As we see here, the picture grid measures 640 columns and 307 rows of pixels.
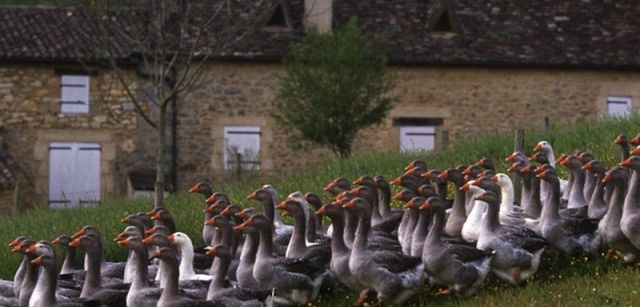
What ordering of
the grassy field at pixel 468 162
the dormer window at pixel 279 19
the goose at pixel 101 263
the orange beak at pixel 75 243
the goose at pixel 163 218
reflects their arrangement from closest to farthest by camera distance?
the grassy field at pixel 468 162
the orange beak at pixel 75 243
the goose at pixel 101 263
the goose at pixel 163 218
the dormer window at pixel 279 19

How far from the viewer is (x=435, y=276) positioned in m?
14.9

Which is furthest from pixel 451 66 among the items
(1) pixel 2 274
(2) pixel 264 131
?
(1) pixel 2 274

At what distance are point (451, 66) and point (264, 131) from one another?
452 cm

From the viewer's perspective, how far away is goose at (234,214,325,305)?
605 inches

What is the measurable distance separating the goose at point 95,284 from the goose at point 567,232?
12.9 ft

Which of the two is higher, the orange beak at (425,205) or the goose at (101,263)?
the orange beak at (425,205)

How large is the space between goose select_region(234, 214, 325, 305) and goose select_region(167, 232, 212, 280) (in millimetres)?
506

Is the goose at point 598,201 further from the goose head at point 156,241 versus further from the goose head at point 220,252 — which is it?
the goose head at point 156,241

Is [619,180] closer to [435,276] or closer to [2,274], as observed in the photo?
[435,276]

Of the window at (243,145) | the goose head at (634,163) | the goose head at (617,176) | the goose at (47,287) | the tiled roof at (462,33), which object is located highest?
the tiled roof at (462,33)

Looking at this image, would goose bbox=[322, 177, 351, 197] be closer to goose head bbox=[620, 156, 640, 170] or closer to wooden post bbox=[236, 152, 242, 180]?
goose head bbox=[620, 156, 640, 170]

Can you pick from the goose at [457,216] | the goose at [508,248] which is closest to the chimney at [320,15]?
the goose at [457,216]

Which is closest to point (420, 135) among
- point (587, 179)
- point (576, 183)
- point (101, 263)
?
point (587, 179)

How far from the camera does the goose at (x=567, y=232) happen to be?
15.4 m
